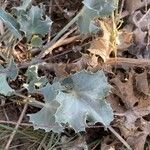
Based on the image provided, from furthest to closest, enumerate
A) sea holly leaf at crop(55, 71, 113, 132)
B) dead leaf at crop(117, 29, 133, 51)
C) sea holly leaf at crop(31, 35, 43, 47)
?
dead leaf at crop(117, 29, 133, 51) → sea holly leaf at crop(31, 35, 43, 47) → sea holly leaf at crop(55, 71, 113, 132)

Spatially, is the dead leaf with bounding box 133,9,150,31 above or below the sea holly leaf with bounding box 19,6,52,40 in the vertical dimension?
below

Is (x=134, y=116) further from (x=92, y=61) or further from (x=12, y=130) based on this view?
(x=12, y=130)

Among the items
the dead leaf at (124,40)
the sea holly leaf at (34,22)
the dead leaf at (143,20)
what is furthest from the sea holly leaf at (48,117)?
the dead leaf at (143,20)

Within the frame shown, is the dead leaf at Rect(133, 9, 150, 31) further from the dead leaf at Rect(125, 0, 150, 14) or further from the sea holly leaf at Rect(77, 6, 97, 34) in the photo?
the sea holly leaf at Rect(77, 6, 97, 34)

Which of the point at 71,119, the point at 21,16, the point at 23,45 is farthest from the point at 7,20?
the point at 71,119

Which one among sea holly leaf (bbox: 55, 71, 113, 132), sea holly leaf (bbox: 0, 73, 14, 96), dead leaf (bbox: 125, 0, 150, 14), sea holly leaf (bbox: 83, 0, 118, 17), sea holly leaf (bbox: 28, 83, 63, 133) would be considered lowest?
sea holly leaf (bbox: 28, 83, 63, 133)

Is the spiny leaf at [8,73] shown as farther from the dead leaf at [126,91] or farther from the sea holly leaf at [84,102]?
the dead leaf at [126,91]

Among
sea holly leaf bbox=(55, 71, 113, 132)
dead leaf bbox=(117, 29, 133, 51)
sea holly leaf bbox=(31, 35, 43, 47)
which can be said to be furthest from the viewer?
dead leaf bbox=(117, 29, 133, 51)

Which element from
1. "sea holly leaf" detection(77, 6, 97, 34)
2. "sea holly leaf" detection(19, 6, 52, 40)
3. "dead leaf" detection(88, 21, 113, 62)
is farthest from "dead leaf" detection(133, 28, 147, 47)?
"sea holly leaf" detection(19, 6, 52, 40)

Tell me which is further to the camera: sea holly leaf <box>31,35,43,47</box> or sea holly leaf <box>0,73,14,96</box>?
sea holly leaf <box>31,35,43,47</box>
